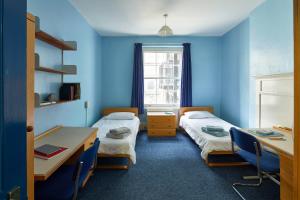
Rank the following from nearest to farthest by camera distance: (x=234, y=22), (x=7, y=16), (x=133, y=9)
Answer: (x=7, y=16)
(x=133, y=9)
(x=234, y=22)

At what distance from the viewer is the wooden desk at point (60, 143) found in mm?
1496

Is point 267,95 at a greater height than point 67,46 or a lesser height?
lesser

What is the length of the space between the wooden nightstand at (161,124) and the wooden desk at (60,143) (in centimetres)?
231

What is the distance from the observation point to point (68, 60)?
3.16m

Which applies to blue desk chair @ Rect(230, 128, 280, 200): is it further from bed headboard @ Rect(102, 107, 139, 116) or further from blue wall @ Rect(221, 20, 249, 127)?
bed headboard @ Rect(102, 107, 139, 116)

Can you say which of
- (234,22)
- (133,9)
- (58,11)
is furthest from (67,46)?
(234,22)

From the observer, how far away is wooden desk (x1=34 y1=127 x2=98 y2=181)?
4.91 feet

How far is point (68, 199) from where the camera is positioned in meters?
1.57

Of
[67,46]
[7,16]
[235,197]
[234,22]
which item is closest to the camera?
[7,16]

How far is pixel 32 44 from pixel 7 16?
2.69 feet

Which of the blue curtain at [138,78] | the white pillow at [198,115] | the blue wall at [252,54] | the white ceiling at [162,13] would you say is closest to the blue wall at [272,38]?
the blue wall at [252,54]

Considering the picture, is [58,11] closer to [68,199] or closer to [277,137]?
[68,199]

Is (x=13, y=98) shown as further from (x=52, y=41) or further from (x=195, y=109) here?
(x=195, y=109)

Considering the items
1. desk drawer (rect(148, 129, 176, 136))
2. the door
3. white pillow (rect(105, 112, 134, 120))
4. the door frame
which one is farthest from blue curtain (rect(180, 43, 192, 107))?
the door
